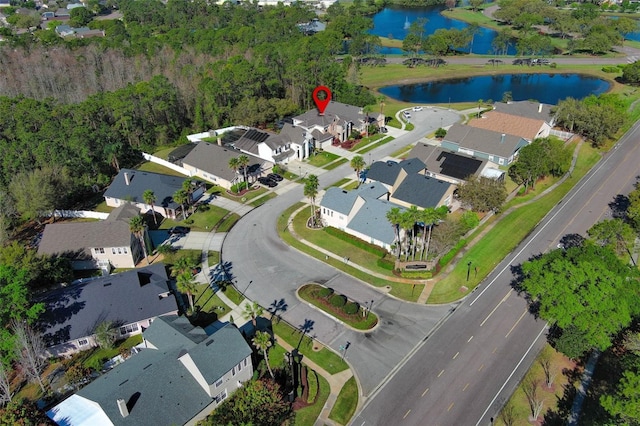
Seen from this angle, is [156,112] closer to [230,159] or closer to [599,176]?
[230,159]

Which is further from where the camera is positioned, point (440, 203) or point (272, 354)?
point (440, 203)


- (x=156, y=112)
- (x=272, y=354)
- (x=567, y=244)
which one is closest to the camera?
(x=272, y=354)

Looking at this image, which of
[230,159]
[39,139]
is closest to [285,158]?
[230,159]

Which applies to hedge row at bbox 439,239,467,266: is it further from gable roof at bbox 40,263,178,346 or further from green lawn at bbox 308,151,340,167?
green lawn at bbox 308,151,340,167

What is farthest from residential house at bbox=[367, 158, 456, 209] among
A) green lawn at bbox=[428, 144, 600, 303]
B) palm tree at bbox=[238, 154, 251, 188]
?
palm tree at bbox=[238, 154, 251, 188]

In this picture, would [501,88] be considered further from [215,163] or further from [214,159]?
[215,163]
